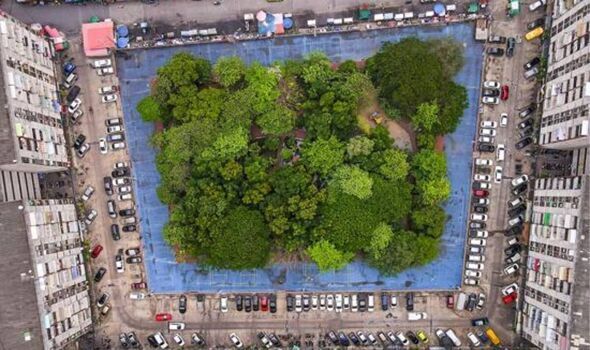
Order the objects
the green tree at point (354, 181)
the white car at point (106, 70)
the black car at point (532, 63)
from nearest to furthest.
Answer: the green tree at point (354, 181)
the black car at point (532, 63)
the white car at point (106, 70)

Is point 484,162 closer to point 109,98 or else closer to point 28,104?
point 109,98

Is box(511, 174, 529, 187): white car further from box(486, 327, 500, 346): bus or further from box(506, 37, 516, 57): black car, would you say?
box(486, 327, 500, 346): bus

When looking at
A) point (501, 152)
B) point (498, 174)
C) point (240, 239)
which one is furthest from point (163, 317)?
point (501, 152)

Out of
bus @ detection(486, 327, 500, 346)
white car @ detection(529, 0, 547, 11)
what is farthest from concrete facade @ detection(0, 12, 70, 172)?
white car @ detection(529, 0, 547, 11)

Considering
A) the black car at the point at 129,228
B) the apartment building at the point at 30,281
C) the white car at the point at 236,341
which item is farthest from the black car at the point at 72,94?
the white car at the point at 236,341

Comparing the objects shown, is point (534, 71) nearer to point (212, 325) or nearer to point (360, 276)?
point (360, 276)

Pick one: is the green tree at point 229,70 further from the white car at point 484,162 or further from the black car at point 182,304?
the white car at point 484,162
